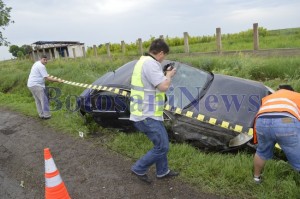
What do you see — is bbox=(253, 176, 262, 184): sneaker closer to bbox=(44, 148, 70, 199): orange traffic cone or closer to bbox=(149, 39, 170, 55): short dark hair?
bbox=(149, 39, 170, 55): short dark hair

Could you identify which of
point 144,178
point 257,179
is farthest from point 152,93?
point 257,179

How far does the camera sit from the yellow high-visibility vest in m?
3.60

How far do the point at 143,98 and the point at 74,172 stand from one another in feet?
5.93

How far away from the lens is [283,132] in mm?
3121

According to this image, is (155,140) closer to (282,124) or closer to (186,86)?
(282,124)

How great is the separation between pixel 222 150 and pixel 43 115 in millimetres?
5205

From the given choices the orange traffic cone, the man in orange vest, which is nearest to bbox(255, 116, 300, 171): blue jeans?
the man in orange vest

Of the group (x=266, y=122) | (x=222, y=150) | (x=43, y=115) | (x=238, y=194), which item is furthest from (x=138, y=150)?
(x=43, y=115)

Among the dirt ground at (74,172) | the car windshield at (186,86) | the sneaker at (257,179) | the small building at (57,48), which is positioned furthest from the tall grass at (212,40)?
the sneaker at (257,179)

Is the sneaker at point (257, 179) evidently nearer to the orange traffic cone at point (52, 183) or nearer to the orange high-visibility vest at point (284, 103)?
the orange high-visibility vest at point (284, 103)

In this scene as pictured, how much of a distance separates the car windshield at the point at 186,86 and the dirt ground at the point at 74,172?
1.26m

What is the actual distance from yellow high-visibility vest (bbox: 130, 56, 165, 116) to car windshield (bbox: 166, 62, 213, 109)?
125 centimetres

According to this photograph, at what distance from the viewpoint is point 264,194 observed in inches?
134

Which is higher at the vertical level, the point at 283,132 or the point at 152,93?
the point at 152,93
